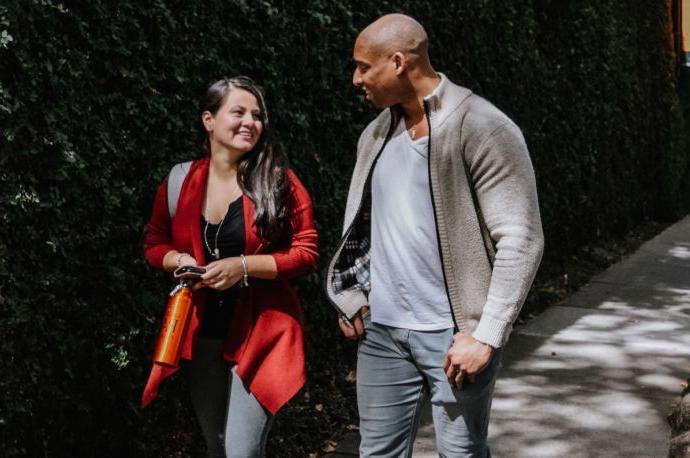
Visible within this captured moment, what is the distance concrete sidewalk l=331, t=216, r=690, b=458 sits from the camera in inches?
212

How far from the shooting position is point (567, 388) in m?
6.38

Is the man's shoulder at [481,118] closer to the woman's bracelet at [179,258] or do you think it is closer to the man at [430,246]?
the man at [430,246]

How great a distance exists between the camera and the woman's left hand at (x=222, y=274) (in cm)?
346

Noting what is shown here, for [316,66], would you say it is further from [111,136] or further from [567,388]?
[567,388]

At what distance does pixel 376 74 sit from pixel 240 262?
31.5 inches

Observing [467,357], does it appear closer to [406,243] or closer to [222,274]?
[406,243]

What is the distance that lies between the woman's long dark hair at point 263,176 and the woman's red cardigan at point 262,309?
3cm

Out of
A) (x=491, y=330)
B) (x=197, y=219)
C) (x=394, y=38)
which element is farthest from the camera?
(x=197, y=219)

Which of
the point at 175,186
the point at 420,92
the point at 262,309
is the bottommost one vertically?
the point at 262,309

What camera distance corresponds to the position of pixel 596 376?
6664mm

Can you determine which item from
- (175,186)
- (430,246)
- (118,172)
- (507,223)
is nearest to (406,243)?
(430,246)

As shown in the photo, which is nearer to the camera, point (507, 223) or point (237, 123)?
point (507, 223)

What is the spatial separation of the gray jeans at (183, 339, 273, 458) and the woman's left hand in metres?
0.26

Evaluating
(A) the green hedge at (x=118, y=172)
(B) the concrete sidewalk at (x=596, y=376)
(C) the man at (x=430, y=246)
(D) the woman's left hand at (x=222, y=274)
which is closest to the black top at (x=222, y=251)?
(D) the woman's left hand at (x=222, y=274)
